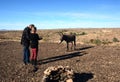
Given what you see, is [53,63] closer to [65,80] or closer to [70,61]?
[70,61]

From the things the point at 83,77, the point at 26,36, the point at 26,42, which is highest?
the point at 26,36

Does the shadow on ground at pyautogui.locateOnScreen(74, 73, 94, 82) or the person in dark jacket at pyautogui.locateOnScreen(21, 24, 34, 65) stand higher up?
the person in dark jacket at pyautogui.locateOnScreen(21, 24, 34, 65)

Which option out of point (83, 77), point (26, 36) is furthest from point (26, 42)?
point (83, 77)

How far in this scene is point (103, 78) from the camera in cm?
1242

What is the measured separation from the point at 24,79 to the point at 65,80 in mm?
2301

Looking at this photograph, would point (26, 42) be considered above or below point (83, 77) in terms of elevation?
above

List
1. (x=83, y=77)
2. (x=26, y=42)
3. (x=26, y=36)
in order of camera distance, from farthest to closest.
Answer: (x=26, y=42) → (x=26, y=36) → (x=83, y=77)

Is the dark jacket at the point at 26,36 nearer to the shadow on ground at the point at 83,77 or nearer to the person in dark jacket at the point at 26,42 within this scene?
the person in dark jacket at the point at 26,42

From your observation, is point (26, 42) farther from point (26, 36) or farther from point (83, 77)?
point (83, 77)

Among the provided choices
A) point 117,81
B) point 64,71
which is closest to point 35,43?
point 64,71

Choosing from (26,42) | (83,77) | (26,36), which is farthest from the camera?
(26,42)

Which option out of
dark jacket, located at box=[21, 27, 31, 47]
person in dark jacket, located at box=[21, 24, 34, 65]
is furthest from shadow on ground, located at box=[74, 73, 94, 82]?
dark jacket, located at box=[21, 27, 31, 47]

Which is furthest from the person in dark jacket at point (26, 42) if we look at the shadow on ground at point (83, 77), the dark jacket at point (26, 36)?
the shadow on ground at point (83, 77)

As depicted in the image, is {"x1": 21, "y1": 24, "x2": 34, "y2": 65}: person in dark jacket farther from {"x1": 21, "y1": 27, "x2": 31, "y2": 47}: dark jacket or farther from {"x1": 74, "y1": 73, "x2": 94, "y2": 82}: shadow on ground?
{"x1": 74, "y1": 73, "x2": 94, "y2": 82}: shadow on ground
